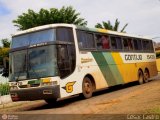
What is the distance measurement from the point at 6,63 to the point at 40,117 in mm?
5555

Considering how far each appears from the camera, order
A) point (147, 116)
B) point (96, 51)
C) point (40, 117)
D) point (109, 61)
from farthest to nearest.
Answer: point (109, 61) < point (96, 51) < point (40, 117) < point (147, 116)

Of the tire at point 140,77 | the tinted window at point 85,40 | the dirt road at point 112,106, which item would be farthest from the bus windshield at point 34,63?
the tire at point 140,77

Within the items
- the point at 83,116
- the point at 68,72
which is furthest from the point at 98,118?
the point at 68,72

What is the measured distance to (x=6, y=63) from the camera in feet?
56.6

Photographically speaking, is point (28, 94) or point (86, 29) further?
point (86, 29)

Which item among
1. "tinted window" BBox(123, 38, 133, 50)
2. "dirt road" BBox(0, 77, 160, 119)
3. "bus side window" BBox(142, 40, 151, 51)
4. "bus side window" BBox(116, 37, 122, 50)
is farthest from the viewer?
"bus side window" BBox(142, 40, 151, 51)

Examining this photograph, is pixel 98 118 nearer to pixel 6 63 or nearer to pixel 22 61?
pixel 22 61

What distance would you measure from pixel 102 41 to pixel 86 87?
10.8ft

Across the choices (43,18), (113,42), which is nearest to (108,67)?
(113,42)

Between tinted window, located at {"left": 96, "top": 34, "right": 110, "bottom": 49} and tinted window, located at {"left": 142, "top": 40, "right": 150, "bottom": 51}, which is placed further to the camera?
tinted window, located at {"left": 142, "top": 40, "right": 150, "bottom": 51}

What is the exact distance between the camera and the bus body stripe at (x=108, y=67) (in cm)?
1874

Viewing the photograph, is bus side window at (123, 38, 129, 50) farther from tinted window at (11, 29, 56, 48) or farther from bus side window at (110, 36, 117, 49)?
tinted window at (11, 29, 56, 48)


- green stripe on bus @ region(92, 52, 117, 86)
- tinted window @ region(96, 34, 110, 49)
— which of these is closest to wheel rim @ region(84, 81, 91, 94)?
green stripe on bus @ region(92, 52, 117, 86)

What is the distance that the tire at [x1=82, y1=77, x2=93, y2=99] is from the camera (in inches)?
669
